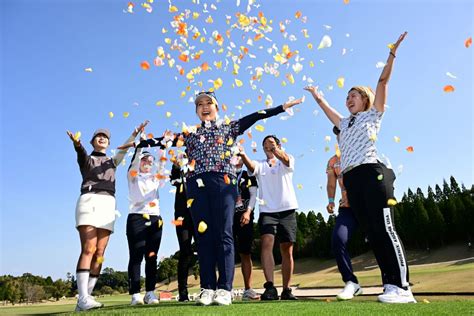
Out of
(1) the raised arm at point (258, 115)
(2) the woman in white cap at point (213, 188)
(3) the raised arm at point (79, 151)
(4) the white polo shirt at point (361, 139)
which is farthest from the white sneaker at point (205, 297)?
(3) the raised arm at point (79, 151)

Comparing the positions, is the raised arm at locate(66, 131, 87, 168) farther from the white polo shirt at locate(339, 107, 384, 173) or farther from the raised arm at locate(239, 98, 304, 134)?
the white polo shirt at locate(339, 107, 384, 173)

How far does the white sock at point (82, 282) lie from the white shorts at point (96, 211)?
0.61 metres

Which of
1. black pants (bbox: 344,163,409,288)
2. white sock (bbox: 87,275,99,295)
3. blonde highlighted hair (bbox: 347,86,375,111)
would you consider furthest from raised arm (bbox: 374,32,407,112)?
white sock (bbox: 87,275,99,295)

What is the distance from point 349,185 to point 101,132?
3748 millimetres

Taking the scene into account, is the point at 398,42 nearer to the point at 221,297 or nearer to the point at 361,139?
the point at 361,139

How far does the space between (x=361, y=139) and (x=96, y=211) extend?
3447 mm

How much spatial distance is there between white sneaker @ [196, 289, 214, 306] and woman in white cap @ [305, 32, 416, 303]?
5.49 feet

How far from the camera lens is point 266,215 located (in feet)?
19.5

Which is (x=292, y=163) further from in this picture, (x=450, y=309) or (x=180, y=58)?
(x=450, y=309)

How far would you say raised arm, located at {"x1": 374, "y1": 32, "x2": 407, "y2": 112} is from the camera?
416 centimetres

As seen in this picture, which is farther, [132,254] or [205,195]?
[132,254]

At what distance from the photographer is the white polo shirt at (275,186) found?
5.98 m

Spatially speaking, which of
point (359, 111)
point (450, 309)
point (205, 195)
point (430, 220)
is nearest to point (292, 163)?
point (359, 111)

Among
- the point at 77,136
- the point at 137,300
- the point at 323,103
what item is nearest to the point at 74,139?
the point at 77,136
